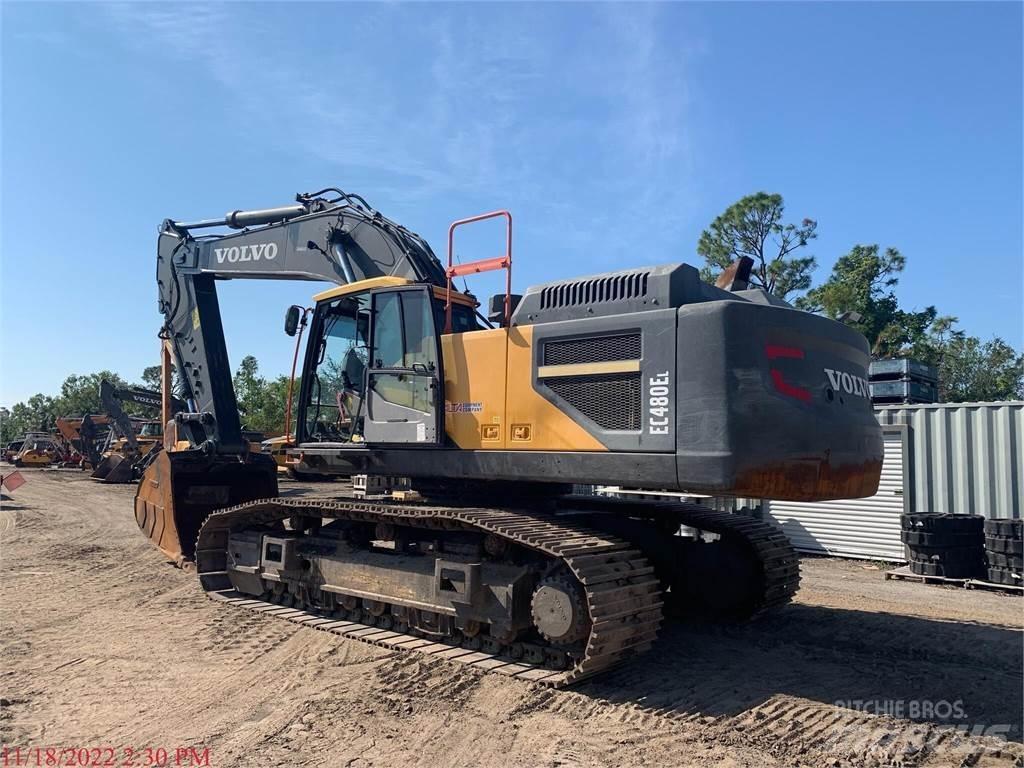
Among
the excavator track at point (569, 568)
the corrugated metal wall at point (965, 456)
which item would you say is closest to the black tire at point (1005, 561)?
the corrugated metal wall at point (965, 456)

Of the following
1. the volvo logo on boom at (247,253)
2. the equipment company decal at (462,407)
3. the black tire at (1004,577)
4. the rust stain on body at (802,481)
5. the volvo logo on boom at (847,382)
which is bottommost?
the black tire at (1004,577)

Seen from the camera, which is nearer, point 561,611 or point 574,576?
point 561,611

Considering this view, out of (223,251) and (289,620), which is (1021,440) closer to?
(289,620)

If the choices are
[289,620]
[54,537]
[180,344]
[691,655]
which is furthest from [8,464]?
[691,655]

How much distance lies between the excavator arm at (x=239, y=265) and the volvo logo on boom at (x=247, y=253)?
0.04 feet

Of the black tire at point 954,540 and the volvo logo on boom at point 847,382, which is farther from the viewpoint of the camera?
the black tire at point 954,540

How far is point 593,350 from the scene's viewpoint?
5820 mm

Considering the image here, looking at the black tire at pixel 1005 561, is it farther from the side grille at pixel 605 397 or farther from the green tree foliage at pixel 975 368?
the green tree foliage at pixel 975 368

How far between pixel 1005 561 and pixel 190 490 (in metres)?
10.5

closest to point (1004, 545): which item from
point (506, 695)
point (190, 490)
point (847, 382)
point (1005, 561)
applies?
point (1005, 561)

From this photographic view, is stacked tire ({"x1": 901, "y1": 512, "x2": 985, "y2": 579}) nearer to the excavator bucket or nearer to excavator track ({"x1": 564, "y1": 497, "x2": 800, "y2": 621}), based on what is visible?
excavator track ({"x1": 564, "y1": 497, "x2": 800, "y2": 621})

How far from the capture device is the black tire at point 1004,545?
991cm

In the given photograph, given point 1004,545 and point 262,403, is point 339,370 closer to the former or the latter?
point 1004,545

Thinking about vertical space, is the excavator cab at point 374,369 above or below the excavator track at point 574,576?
above
